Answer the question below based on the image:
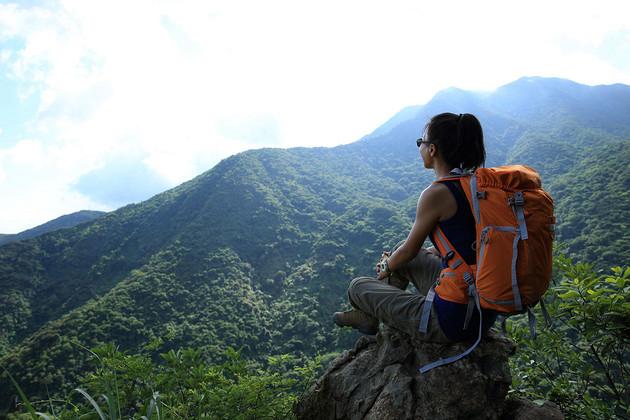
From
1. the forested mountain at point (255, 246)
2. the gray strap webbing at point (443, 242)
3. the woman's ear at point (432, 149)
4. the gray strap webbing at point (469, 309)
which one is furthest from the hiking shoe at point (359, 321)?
the forested mountain at point (255, 246)

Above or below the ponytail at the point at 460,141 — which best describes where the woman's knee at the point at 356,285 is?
below

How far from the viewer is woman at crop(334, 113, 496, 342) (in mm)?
2387

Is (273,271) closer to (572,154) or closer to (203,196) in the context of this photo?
(203,196)

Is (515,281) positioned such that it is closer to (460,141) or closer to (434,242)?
Answer: (434,242)

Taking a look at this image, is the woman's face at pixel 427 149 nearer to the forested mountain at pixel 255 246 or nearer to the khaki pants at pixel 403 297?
the khaki pants at pixel 403 297

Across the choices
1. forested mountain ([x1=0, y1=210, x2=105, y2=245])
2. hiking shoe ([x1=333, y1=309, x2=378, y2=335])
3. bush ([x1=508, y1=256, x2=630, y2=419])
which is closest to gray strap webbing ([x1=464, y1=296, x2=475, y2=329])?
bush ([x1=508, y1=256, x2=630, y2=419])

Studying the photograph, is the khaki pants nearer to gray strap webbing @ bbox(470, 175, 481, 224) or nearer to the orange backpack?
the orange backpack

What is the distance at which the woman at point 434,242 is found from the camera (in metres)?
2.39

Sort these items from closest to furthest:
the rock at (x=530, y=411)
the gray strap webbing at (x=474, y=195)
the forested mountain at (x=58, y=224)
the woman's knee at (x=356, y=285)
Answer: the gray strap webbing at (x=474, y=195) → the rock at (x=530, y=411) → the woman's knee at (x=356, y=285) → the forested mountain at (x=58, y=224)

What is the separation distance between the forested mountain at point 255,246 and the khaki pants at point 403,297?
3538 mm

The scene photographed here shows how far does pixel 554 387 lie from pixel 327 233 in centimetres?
6452

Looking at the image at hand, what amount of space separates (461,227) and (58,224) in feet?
395

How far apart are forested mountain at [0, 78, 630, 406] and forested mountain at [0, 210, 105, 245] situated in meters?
28.9

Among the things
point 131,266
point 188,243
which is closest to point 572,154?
point 188,243
